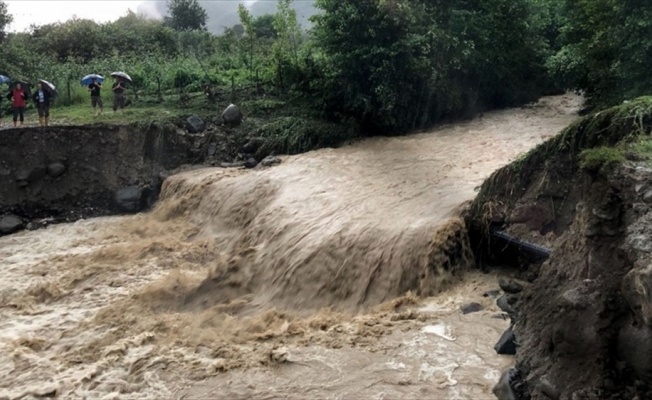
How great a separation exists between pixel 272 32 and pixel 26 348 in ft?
93.8

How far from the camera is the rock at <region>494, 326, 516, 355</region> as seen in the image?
6047mm

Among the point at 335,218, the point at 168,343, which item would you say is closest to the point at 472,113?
the point at 335,218

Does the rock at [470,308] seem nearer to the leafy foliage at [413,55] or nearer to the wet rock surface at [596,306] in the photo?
the wet rock surface at [596,306]

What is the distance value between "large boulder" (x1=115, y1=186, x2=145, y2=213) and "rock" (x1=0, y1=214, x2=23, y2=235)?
2.07 meters

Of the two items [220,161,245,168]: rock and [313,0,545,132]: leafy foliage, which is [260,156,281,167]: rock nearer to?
[220,161,245,168]: rock

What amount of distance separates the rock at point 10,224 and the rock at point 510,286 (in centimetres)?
1041

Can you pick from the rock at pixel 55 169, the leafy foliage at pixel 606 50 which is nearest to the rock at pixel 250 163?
the rock at pixel 55 169

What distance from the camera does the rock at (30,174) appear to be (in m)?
14.0

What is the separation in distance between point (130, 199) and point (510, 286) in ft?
31.8

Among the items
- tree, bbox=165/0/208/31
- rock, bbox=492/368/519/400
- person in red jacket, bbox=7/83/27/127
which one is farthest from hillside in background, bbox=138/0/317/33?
rock, bbox=492/368/519/400

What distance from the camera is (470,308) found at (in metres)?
7.26

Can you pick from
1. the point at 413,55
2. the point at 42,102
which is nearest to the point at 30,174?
the point at 42,102

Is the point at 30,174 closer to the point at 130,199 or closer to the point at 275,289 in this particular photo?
the point at 130,199

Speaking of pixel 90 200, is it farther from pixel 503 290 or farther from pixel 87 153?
pixel 503 290
